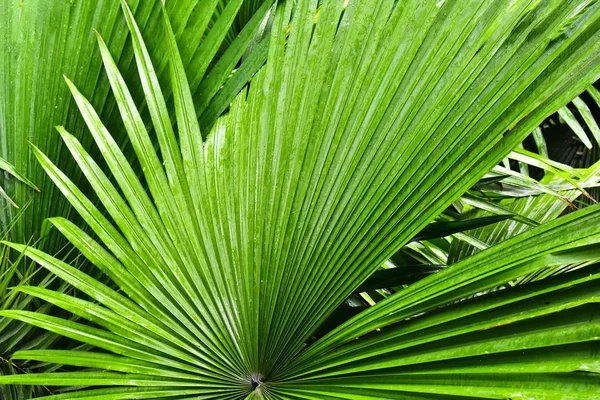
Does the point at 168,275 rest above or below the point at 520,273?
below

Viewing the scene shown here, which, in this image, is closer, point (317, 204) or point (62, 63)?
point (317, 204)

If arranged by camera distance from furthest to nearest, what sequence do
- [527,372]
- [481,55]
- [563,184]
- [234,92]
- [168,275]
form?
1. [563,184]
2. [234,92]
3. [168,275]
4. [481,55]
5. [527,372]

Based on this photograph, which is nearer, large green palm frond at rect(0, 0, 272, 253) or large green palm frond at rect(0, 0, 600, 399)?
large green palm frond at rect(0, 0, 600, 399)

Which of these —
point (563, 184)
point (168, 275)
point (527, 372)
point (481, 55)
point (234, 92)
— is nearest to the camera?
point (527, 372)

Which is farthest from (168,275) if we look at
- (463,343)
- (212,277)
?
(463,343)

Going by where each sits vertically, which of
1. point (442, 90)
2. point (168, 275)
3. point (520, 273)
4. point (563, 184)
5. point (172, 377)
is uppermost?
point (563, 184)

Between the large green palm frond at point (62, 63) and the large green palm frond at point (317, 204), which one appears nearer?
the large green palm frond at point (317, 204)

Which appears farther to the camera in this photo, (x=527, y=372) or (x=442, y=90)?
(x=442, y=90)

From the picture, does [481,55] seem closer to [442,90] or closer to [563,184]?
[442,90]
